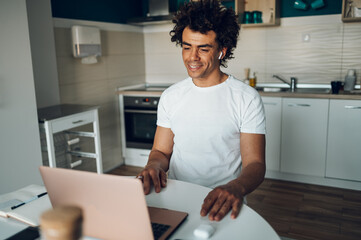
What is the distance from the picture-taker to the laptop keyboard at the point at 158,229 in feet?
3.05

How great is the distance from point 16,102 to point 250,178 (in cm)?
178

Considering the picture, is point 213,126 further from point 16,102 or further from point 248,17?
point 248,17

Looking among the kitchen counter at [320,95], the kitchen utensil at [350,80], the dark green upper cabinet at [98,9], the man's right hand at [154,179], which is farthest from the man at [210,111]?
the kitchen utensil at [350,80]

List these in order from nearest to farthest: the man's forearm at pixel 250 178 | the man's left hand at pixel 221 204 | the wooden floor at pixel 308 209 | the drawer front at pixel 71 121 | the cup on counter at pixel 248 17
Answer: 1. the man's left hand at pixel 221 204
2. the man's forearm at pixel 250 178
3. the wooden floor at pixel 308 209
4. the drawer front at pixel 71 121
5. the cup on counter at pixel 248 17

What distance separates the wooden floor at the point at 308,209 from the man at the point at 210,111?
1.20 metres

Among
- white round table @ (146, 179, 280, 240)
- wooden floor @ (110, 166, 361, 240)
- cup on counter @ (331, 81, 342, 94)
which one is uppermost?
cup on counter @ (331, 81, 342, 94)

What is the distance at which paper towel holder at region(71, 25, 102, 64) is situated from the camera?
3.20 metres

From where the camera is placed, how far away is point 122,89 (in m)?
4.01

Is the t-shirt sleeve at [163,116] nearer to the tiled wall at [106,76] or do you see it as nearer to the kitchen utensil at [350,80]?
the tiled wall at [106,76]

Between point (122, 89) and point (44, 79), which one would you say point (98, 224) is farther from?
point (122, 89)

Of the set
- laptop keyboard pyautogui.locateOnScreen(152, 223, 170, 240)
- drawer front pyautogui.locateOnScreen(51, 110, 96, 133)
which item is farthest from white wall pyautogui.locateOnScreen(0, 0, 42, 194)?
laptop keyboard pyautogui.locateOnScreen(152, 223, 170, 240)

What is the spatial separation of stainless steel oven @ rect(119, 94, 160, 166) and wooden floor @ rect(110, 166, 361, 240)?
4.68ft

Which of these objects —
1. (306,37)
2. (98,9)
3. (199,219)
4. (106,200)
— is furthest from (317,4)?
(106,200)

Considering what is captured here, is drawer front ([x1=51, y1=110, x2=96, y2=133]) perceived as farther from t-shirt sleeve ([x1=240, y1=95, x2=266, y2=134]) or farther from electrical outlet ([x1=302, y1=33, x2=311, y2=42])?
electrical outlet ([x1=302, y1=33, x2=311, y2=42])
